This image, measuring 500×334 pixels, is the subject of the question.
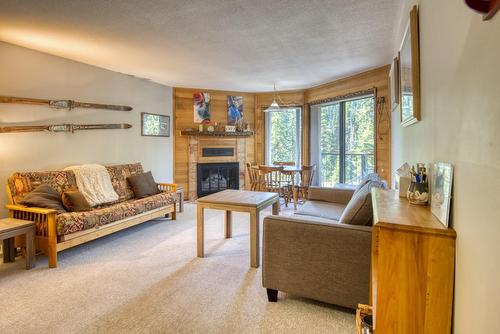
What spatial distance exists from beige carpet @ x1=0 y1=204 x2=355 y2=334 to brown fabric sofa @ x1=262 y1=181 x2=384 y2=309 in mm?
175

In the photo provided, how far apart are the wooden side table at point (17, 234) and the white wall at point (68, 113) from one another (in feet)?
2.27

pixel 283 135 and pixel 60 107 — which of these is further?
pixel 283 135

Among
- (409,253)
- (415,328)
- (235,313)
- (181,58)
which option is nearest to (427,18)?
(409,253)

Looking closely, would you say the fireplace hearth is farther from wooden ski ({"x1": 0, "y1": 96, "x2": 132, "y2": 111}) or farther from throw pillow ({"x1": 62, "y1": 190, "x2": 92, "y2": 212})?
throw pillow ({"x1": 62, "y1": 190, "x2": 92, "y2": 212})

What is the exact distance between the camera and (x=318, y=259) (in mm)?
2004

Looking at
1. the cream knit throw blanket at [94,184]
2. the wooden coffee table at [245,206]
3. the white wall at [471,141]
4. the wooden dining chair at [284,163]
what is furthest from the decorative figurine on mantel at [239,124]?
the white wall at [471,141]

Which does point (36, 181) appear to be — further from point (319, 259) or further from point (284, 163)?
point (284, 163)

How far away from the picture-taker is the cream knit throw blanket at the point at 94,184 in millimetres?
3863

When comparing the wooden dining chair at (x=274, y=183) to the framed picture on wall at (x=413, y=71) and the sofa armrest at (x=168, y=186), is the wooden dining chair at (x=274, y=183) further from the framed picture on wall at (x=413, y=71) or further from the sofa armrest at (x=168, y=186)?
the framed picture on wall at (x=413, y=71)

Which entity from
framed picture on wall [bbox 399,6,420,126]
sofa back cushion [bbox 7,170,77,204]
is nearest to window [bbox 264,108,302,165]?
sofa back cushion [bbox 7,170,77,204]

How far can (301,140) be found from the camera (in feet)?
20.8

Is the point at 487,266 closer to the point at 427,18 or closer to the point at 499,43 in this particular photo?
the point at 499,43

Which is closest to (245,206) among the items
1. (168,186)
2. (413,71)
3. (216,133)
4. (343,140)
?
(413,71)

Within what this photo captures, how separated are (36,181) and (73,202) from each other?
1.76ft
